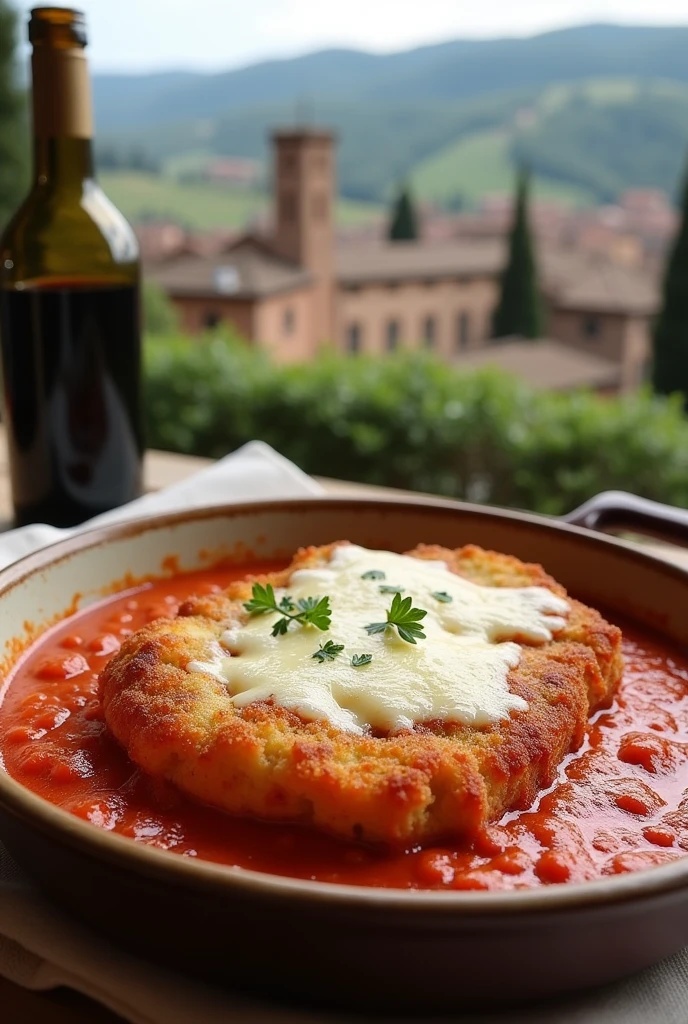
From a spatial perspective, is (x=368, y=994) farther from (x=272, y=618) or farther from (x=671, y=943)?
(x=272, y=618)

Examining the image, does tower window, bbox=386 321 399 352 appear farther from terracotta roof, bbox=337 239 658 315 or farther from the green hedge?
the green hedge

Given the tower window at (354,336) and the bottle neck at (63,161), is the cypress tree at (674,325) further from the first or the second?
the tower window at (354,336)

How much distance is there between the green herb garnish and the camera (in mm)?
1343

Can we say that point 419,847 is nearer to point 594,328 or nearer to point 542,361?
point 542,361

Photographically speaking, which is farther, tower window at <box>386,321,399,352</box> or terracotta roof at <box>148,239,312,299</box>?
tower window at <box>386,321,399,352</box>

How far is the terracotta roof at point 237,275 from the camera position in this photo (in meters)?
35.5

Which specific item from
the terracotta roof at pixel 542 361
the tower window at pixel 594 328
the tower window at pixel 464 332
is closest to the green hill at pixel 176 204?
the tower window at pixel 464 332

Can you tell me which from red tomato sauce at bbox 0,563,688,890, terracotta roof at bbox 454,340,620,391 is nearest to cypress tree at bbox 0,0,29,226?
terracotta roof at bbox 454,340,620,391

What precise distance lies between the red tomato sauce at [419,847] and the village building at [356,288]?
29691 mm

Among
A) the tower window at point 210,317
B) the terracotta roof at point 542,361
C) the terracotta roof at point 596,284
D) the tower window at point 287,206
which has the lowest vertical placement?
the terracotta roof at point 542,361

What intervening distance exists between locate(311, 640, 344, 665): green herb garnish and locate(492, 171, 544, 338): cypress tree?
2803 cm

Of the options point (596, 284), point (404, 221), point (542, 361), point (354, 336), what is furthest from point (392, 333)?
point (542, 361)

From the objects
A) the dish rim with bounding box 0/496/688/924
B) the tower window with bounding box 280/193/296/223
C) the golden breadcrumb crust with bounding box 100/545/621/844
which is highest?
the dish rim with bounding box 0/496/688/924

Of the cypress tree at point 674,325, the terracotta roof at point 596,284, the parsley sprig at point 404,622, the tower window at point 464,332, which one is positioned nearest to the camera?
the parsley sprig at point 404,622
